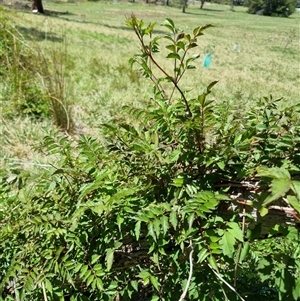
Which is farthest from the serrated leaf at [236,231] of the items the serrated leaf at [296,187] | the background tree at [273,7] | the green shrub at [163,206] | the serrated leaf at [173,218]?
the background tree at [273,7]

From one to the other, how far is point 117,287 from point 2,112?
3325 mm

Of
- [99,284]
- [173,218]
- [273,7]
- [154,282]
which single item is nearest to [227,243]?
[173,218]

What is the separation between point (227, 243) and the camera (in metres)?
1.06

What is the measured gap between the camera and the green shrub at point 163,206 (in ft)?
3.70

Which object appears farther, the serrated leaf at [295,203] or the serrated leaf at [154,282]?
the serrated leaf at [154,282]

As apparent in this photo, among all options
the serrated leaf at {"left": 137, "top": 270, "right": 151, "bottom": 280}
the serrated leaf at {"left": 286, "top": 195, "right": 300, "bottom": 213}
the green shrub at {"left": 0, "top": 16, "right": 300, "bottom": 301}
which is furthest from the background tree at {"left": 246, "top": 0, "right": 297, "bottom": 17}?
the serrated leaf at {"left": 286, "top": 195, "right": 300, "bottom": 213}

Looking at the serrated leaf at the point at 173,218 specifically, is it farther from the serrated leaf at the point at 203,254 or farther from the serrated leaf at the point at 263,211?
the serrated leaf at the point at 263,211

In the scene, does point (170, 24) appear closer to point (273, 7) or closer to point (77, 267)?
point (77, 267)

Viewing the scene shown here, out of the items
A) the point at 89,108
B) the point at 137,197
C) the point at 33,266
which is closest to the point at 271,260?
the point at 137,197

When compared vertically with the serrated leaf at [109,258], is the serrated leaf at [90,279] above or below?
below

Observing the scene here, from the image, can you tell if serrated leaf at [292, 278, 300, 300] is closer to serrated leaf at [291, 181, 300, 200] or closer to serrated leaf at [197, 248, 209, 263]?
serrated leaf at [197, 248, 209, 263]

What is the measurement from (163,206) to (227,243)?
0.19 m

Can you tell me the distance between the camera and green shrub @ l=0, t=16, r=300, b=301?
113 centimetres

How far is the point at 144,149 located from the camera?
1.24 meters
